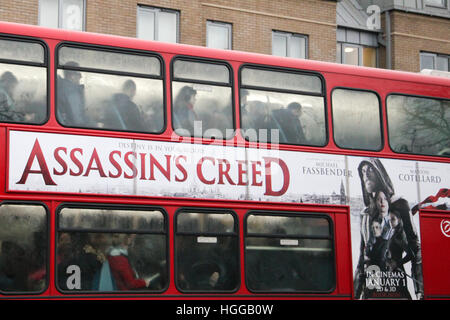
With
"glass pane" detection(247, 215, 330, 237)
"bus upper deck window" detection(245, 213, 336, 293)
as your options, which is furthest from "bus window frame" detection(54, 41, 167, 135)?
Result: "bus upper deck window" detection(245, 213, 336, 293)

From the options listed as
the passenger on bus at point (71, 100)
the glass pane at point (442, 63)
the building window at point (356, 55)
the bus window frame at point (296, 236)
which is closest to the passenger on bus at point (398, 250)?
the bus window frame at point (296, 236)

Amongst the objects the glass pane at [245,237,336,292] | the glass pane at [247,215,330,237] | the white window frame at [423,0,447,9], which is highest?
the white window frame at [423,0,447,9]

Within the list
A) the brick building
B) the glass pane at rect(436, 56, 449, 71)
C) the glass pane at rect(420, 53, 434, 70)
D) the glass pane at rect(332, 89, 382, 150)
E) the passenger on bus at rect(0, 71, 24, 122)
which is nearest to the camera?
the passenger on bus at rect(0, 71, 24, 122)

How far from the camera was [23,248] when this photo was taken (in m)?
9.28

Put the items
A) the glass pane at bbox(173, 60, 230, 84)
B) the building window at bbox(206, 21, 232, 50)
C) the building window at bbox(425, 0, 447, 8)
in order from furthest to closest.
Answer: the building window at bbox(425, 0, 447, 8) < the building window at bbox(206, 21, 232, 50) < the glass pane at bbox(173, 60, 230, 84)

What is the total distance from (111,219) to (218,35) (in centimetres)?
1131

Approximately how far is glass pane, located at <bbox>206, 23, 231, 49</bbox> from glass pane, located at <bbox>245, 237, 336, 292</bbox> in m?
10.3

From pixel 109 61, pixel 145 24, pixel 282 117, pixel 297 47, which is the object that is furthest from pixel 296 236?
pixel 297 47

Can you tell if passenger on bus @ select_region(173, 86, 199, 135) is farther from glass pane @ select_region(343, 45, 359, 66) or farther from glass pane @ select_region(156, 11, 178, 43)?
glass pane @ select_region(343, 45, 359, 66)

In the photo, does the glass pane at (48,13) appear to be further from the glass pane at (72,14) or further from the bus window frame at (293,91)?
the bus window frame at (293,91)

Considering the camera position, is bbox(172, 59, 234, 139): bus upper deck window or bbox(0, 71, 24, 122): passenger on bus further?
bbox(172, 59, 234, 139): bus upper deck window

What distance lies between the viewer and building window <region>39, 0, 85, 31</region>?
1792 cm

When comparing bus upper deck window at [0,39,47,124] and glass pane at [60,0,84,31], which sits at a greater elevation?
glass pane at [60,0,84,31]

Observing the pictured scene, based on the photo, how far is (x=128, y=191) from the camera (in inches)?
389
